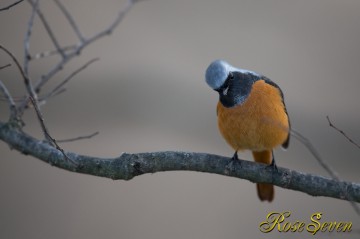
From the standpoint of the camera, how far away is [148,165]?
8.42 ft

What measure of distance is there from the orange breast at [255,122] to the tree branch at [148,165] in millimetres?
503

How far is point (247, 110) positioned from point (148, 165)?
92 centimetres

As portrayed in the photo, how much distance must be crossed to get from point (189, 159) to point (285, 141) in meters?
1.17

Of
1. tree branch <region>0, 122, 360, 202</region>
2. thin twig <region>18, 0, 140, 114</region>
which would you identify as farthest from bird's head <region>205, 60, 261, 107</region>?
thin twig <region>18, 0, 140, 114</region>

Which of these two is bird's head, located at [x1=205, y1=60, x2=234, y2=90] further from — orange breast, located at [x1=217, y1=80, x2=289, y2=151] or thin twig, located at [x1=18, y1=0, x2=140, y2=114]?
thin twig, located at [x1=18, y1=0, x2=140, y2=114]

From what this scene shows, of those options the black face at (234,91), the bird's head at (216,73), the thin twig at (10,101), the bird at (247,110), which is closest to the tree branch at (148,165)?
the thin twig at (10,101)

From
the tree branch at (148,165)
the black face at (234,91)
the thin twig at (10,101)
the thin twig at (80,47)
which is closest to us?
the thin twig at (80,47)

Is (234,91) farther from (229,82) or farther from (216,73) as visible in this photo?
(216,73)

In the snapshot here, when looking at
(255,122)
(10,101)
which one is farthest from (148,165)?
(255,122)

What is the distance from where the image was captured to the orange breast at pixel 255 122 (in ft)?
10.4

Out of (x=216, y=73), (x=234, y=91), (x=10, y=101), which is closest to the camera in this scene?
(x=10, y=101)

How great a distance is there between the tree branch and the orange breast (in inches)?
19.8

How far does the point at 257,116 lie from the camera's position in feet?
10.4

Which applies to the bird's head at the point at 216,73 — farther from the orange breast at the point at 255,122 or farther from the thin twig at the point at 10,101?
the thin twig at the point at 10,101
